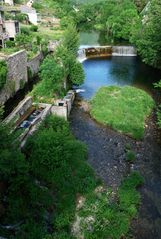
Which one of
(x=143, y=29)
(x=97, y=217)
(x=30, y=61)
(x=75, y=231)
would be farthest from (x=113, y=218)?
(x=143, y=29)

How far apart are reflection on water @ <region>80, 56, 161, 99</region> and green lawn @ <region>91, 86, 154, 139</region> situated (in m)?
2.59

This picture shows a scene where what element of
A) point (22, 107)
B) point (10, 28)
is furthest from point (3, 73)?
point (10, 28)

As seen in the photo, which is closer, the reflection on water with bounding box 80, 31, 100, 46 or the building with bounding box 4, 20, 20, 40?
the building with bounding box 4, 20, 20, 40

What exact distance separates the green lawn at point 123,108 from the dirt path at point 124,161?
0.79m

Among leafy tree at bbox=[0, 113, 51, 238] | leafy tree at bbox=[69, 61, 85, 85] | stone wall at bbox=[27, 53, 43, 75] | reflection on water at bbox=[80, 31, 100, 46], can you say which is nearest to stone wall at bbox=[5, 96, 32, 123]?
leafy tree at bbox=[69, 61, 85, 85]

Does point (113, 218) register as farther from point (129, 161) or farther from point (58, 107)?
point (58, 107)

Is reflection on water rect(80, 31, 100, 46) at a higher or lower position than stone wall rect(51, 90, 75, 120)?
higher

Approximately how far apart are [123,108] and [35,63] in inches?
569

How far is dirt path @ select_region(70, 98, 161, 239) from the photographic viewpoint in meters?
17.3

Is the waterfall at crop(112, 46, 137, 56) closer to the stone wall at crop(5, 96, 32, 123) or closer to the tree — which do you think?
the tree

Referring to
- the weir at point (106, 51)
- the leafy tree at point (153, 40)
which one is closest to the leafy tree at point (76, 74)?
the leafy tree at point (153, 40)

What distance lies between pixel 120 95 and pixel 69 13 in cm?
4883

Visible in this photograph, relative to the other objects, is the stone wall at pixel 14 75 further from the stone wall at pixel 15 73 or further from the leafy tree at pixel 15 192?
the leafy tree at pixel 15 192

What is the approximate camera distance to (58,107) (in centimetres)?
2708
